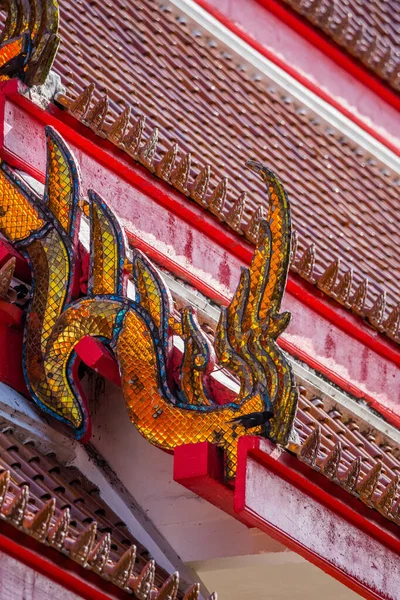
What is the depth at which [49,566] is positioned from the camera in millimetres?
7027

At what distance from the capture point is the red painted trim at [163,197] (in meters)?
8.92

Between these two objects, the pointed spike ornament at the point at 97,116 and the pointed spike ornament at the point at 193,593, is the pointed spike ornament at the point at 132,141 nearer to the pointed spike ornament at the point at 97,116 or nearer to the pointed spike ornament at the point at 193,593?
the pointed spike ornament at the point at 97,116

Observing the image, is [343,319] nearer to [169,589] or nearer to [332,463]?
[332,463]

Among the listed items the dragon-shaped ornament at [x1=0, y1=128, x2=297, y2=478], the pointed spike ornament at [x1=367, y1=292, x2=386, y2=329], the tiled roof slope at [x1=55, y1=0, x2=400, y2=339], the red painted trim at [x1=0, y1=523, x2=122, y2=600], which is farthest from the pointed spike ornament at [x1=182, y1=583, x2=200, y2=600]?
the pointed spike ornament at [x1=367, y1=292, x2=386, y2=329]

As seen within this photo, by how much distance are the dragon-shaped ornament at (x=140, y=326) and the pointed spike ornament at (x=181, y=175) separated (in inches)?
42.8

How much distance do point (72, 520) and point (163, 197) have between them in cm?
210

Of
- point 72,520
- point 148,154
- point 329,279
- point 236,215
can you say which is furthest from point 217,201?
point 72,520

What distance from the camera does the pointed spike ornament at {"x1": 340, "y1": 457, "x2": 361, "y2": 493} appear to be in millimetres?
7852

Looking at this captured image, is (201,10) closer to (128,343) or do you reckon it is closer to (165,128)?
(165,128)

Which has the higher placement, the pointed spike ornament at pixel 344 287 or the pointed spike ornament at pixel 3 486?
the pointed spike ornament at pixel 3 486

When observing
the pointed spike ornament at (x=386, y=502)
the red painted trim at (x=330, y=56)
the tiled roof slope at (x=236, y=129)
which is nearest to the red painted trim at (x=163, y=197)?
the tiled roof slope at (x=236, y=129)

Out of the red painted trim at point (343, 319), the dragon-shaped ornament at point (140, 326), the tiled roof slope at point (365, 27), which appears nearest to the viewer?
the dragon-shaped ornament at point (140, 326)

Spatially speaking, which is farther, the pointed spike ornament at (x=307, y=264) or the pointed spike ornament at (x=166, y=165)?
the pointed spike ornament at (x=307, y=264)

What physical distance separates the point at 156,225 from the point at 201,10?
3063mm
